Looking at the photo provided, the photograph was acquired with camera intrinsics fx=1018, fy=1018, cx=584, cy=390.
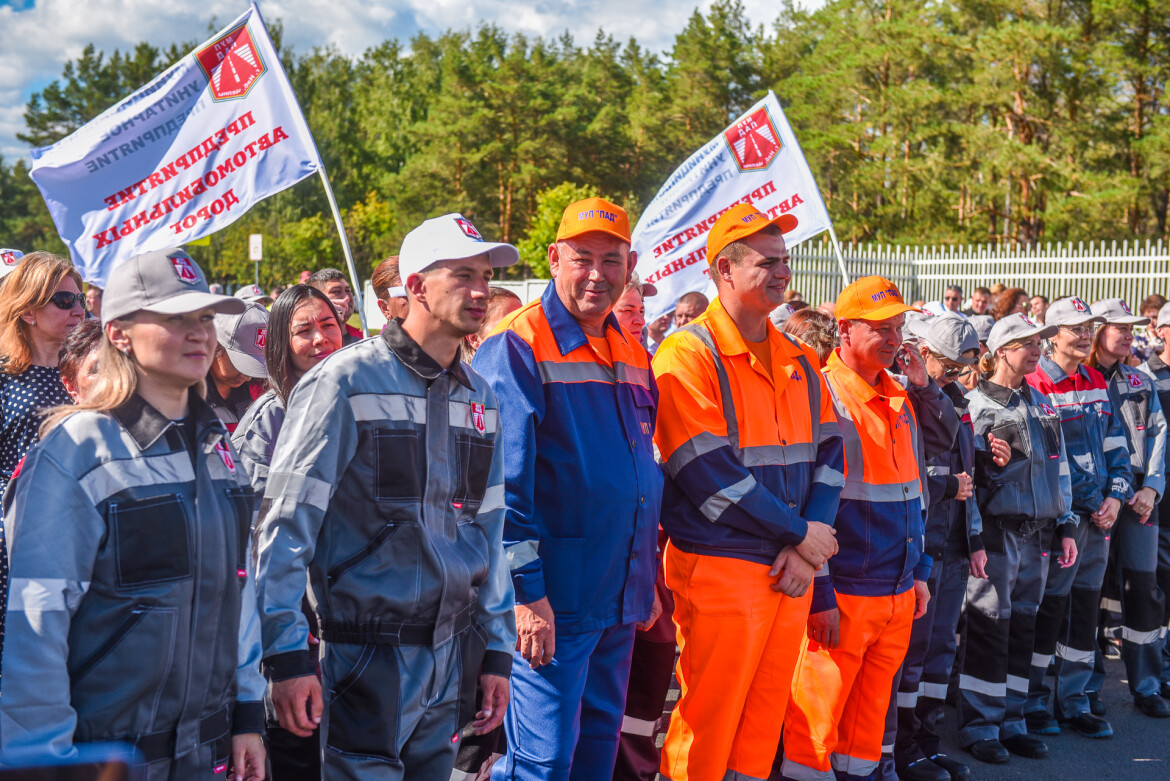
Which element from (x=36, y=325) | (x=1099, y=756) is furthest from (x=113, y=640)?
(x=1099, y=756)

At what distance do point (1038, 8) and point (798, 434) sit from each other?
31.3m

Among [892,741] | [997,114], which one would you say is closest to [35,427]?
[892,741]

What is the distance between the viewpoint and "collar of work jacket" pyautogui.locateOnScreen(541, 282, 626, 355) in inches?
139

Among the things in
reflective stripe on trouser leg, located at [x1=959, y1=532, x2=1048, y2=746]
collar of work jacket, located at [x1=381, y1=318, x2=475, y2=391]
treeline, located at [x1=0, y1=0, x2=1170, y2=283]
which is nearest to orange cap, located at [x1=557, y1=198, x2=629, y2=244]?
collar of work jacket, located at [x1=381, y1=318, x2=475, y2=391]

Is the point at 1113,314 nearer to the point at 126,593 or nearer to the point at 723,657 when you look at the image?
the point at 723,657

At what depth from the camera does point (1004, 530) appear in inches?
220

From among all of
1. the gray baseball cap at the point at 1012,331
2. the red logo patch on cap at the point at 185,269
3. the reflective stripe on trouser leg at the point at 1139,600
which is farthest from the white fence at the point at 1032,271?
the red logo patch on cap at the point at 185,269

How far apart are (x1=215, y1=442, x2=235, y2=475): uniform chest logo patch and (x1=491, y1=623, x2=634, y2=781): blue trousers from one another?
54.4 inches

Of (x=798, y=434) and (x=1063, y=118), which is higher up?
(x=1063, y=118)

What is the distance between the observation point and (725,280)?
4004 mm

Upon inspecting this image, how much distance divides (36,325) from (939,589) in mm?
4438

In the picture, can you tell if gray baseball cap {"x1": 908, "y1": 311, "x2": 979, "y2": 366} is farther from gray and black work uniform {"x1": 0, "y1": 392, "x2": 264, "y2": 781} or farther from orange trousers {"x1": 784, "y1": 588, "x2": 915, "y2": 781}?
gray and black work uniform {"x1": 0, "y1": 392, "x2": 264, "y2": 781}

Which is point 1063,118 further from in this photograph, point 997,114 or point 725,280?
point 725,280

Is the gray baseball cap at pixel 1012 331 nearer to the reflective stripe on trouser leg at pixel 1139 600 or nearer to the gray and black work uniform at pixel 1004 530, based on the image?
the gray and black work uniform at pixel 1004 530
